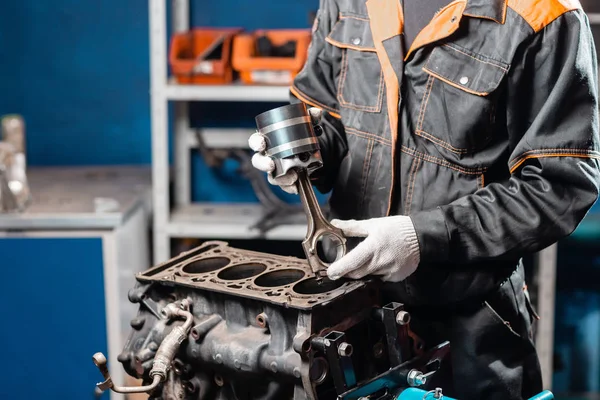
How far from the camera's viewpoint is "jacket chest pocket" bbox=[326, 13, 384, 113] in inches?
57.2

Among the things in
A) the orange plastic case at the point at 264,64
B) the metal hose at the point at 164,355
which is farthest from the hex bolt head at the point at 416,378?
the orange plastic case at the point at 264,64

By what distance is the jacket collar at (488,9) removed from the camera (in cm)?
131

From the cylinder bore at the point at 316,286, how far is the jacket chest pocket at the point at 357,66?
340 millimetres

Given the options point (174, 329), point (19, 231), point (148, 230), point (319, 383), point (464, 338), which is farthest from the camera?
point (148, 230)

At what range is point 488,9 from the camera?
1.31 meters

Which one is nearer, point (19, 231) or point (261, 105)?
point (19, 231)

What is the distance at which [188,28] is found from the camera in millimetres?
2885

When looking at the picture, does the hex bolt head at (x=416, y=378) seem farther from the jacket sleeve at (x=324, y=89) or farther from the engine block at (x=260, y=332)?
the jacket sleeve at (x=324, y=89)

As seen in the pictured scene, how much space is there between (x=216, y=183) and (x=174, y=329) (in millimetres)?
1745

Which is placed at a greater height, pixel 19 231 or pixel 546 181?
pixel 546 181

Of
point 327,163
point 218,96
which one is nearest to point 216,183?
point 218,96

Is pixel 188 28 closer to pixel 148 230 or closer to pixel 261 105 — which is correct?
pixel 261 105

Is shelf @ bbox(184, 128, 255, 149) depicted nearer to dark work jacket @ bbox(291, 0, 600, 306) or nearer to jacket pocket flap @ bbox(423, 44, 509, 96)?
dark work jacket @ bbox(291, 0, 600, 306)

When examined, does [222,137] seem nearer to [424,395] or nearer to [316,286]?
[316,286]
